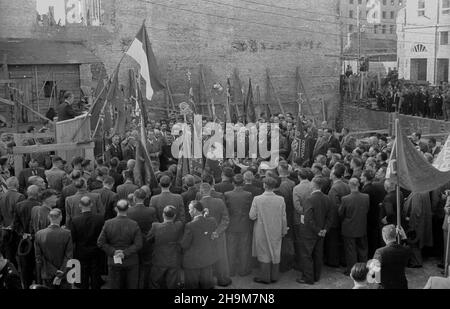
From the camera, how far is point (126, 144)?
14.9 meters

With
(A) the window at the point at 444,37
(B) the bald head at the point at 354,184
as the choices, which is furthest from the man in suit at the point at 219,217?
(A) the window at the point at 444,37

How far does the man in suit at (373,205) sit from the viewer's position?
33.2 feet

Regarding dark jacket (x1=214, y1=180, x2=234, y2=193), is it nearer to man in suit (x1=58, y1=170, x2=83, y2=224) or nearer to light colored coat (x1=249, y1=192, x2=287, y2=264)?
light colored coat (x1=249, y1=192, x2=287, y2=264)

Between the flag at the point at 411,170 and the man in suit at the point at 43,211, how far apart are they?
16.6 feet

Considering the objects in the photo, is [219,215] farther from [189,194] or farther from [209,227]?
[189,194]

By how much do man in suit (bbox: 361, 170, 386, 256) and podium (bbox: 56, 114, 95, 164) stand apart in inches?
243

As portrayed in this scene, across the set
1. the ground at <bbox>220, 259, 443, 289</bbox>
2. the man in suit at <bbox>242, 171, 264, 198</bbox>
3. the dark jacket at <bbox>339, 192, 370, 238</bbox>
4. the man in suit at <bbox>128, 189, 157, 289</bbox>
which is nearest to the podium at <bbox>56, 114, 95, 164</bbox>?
the man in suit at <bbox>242, 171, 264, 198</bbox>

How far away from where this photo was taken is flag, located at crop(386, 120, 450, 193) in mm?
8906

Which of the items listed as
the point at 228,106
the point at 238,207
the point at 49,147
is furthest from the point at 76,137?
the point at 228,106

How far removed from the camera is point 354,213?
31.7ft

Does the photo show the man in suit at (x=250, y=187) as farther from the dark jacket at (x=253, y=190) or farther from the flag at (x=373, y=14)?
the flag at (x=373, y=14)

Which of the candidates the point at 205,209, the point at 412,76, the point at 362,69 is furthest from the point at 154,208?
the point at 412,76
